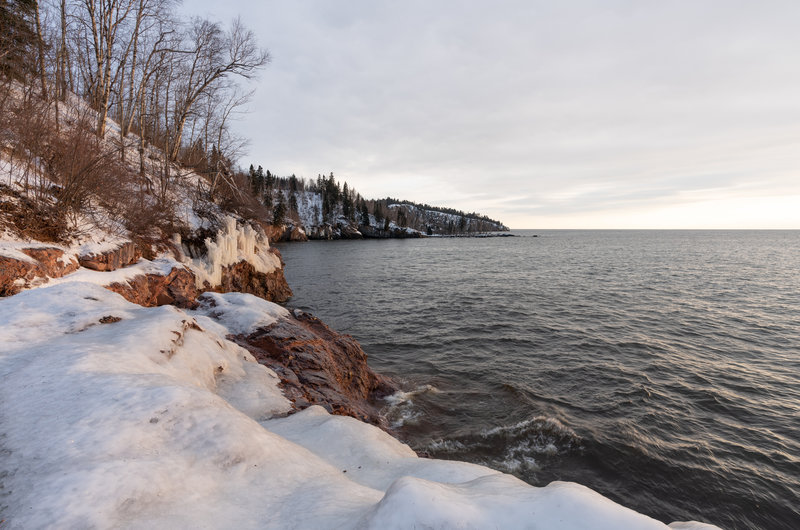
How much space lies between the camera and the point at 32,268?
7.24 meters

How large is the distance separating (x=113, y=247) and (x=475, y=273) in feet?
110

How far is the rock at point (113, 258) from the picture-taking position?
906 cm

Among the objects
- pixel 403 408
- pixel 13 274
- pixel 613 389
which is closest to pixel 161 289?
pixel 13 274

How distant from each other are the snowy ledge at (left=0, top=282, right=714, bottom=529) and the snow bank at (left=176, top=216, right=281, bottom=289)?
996 cm

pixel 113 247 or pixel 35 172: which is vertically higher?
pixel 35 172

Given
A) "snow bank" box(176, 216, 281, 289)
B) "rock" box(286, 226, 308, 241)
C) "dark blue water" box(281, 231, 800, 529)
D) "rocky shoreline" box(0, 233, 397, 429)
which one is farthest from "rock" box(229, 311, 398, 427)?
"rock" box(286, 226, 308, 241)

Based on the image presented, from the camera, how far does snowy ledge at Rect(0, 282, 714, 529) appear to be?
2.57m

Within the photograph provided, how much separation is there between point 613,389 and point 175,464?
1248cm

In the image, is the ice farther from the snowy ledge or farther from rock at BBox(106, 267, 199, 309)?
the snowy ledge

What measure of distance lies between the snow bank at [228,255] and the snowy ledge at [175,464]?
9.96m

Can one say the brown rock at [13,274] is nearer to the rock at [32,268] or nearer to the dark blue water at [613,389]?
the rock at [32,268]

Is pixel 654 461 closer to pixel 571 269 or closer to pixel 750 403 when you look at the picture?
pixel 750 403

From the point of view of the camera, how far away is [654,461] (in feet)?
25.7

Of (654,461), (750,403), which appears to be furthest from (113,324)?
(750,403)
